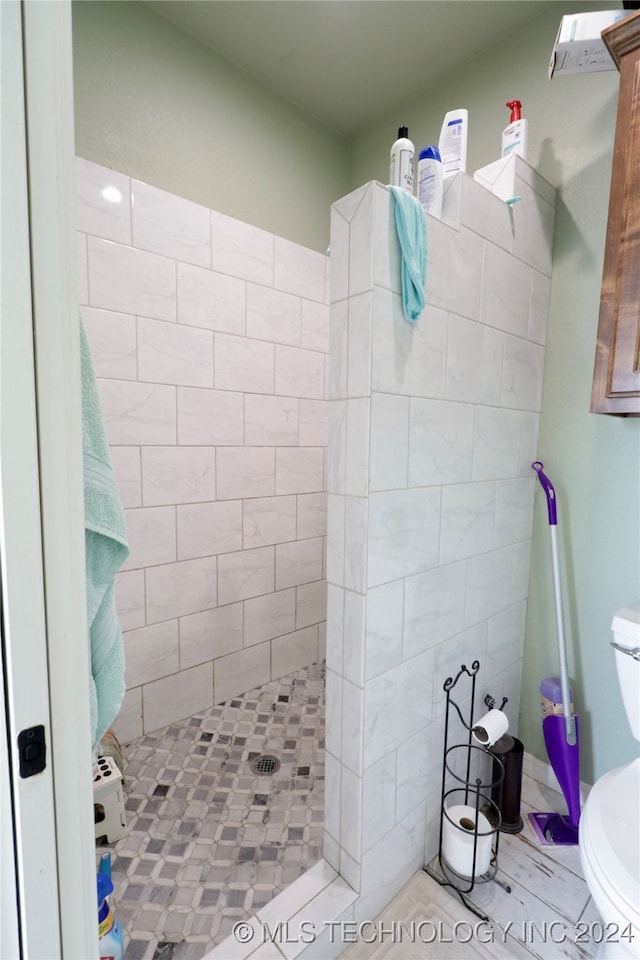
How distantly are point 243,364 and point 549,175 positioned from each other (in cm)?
125

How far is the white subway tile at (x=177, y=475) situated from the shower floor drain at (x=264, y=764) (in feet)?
3.12

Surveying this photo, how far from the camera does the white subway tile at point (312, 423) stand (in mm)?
2004

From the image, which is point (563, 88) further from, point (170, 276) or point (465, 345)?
point (170, 276)

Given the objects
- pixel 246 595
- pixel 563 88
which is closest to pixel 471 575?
pixel 246 595

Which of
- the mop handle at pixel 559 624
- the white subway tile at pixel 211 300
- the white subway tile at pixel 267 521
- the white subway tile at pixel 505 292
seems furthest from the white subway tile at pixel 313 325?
the mop handle at pixel 559 624

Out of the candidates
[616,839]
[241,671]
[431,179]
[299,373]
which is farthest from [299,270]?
[616,839]

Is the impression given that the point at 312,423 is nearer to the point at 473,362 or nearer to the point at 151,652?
the point at 473,362

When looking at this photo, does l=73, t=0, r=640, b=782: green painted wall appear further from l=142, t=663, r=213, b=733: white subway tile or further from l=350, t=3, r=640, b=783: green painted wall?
l=142, t=663, r=213, b=733: white subway tile

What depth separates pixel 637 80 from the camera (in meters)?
0.98

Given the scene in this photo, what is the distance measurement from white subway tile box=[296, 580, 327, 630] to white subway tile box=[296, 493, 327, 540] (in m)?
0.25

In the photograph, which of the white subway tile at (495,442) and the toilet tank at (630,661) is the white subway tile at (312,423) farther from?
the toilet tank at (630,661)

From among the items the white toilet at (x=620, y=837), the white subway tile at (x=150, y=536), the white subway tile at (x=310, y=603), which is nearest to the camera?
the white toilet at (x=620, y=837)

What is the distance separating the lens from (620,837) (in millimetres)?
907

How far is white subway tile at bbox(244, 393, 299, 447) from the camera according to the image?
1809 mm
